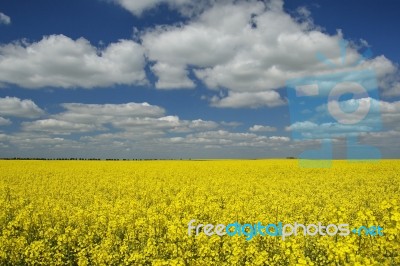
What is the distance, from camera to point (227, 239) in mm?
8516

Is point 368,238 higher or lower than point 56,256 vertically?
higher

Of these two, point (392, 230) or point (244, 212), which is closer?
point (392, 230)

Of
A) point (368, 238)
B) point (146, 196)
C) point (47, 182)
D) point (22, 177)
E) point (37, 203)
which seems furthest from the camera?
point (22, 177)

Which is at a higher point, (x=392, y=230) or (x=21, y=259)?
(x=392, y=230)

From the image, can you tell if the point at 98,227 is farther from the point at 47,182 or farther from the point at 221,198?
the point at 47,182

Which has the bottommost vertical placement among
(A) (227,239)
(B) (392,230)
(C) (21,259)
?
(C) (21,259)

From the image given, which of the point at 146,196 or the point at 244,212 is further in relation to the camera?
the point at 146,196

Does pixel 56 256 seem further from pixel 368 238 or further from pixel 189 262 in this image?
pixel 368 238

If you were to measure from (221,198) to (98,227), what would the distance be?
6602 mm

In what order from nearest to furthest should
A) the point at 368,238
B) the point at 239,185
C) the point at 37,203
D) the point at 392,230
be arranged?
the point at 392,230 < the point at 368,238 < the point at 37,203 < the point at 239,185

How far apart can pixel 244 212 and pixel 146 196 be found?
24.1 feet

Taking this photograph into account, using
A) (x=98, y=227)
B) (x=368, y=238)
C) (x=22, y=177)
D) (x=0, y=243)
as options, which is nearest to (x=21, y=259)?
(x=0, y=243)

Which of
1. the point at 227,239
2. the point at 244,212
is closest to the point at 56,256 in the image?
the point at 227,239

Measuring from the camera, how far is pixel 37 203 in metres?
14.9
